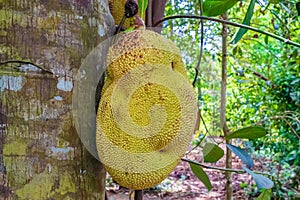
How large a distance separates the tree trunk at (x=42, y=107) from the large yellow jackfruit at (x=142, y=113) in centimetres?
4

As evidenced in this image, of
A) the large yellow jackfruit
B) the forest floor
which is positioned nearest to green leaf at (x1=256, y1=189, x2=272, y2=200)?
the large yellow jackfruit

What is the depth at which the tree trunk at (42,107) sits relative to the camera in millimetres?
419

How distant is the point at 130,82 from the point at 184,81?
0.09 m

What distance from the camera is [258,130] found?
2.36 feet

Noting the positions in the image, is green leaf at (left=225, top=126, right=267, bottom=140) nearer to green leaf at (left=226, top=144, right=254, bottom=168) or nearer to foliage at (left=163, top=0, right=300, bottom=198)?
green leaf at (left=226, top=144, right=254, bottom=168)

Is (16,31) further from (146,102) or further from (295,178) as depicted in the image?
(295,178)

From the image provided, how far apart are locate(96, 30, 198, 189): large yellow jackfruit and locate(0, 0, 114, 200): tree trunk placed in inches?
1.7

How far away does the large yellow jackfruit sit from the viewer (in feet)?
1.59

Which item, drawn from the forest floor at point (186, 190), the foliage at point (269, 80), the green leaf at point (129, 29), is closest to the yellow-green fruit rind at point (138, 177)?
the green leaf at point (129, 29)

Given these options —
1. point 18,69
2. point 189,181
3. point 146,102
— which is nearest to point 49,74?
point 18,69

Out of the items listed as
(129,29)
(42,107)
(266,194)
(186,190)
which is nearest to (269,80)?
(186,190)

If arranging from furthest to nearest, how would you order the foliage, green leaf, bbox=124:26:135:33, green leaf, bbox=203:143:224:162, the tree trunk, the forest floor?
the forest floor
the foliage
green leaf, bbox=203:143:224:162
green leaf, bbox=124:26:135:33
the tree trunk

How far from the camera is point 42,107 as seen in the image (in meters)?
0.44

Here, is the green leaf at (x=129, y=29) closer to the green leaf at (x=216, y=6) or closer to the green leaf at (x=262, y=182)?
the green leaf at (x=216, y=6)
